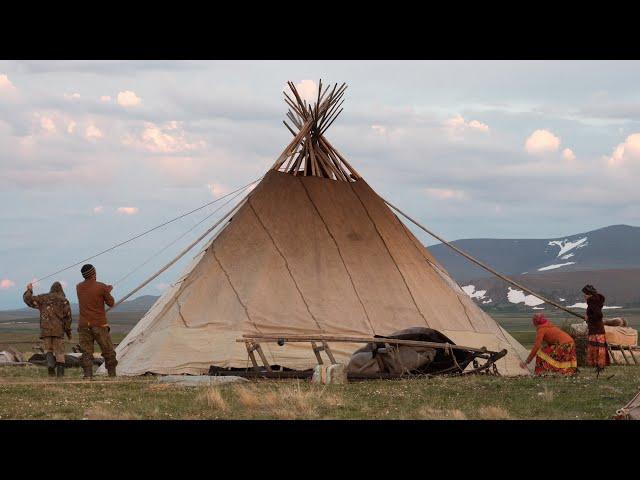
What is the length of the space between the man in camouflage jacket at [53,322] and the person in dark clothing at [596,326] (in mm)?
7517

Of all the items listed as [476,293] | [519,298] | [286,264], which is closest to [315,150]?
[286,264]

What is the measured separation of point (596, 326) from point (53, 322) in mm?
7931

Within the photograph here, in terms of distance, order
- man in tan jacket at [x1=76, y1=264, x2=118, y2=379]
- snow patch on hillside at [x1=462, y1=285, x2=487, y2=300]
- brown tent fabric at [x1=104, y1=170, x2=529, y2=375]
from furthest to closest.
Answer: snow patch on hillside at [x1=462, y1=285, x2=487, y2=300] < brown tent fabric at [x1=104, y1=170, x2=529, y2=375] < man in tan jacket at [x1=76, y1=264, x2=118, y2=379]

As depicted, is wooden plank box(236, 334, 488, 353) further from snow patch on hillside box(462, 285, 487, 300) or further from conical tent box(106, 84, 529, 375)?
snow patch on hillside box(462, 285, 487, 300)

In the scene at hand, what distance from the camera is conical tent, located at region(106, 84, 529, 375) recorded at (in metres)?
14.7

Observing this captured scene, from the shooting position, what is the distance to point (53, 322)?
14641mm

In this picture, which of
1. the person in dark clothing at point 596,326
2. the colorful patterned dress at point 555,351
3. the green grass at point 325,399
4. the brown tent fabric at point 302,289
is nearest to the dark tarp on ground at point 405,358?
the green grass at point 325,399

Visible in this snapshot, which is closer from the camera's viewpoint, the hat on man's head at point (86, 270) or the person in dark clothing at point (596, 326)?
the hat on man's head at point (86, 270)

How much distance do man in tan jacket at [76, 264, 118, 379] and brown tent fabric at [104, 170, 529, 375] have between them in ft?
2.48

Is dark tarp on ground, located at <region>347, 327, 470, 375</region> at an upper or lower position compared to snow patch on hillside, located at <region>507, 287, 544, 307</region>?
lower

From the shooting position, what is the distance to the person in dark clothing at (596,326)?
49.6 feet

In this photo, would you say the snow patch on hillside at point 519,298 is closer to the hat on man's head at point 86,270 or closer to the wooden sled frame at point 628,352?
the wooden sled frame at point 628,352

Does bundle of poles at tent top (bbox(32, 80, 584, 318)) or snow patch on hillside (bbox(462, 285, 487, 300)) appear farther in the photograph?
snow patch on hillside (bbox(462, 285, 487, 300))

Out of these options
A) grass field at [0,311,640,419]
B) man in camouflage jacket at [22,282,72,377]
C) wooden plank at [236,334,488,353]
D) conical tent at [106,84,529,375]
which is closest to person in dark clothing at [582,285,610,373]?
conical tent at [106,84,529,375]
